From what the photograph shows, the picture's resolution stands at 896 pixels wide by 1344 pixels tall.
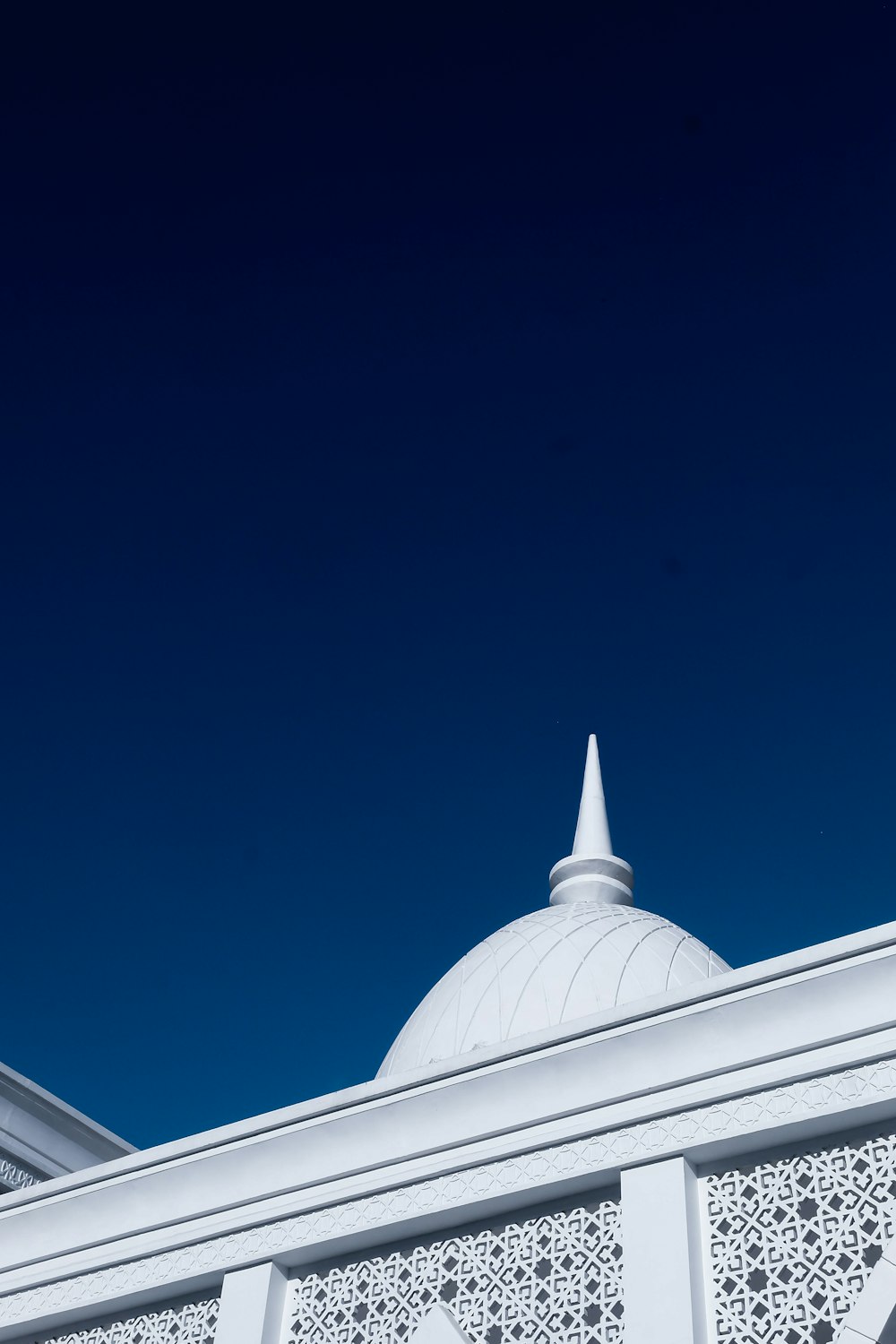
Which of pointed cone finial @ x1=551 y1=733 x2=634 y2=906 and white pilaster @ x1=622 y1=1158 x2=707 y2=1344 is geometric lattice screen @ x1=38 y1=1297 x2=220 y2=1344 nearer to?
white pilaster @ x1=622 y1=1158 x2=707 y2=1344

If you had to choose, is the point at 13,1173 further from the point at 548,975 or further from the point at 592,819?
the point at 592,819

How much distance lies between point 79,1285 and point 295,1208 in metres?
1.29

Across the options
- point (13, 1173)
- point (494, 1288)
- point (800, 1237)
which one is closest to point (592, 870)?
point (13, 1173)

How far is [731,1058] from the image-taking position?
5.53m

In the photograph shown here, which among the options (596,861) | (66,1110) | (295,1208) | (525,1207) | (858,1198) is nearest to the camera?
(858,1198)

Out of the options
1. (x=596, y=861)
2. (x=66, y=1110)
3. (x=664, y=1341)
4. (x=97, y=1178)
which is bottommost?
(x=664, y=1341)

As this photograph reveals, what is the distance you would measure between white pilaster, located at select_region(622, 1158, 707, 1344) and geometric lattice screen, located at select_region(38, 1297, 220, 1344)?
2029 mm

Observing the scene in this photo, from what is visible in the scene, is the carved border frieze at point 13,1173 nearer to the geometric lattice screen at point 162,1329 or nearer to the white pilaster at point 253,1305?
the geometric lattice screen at point 162,1329

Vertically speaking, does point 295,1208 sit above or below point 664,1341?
above

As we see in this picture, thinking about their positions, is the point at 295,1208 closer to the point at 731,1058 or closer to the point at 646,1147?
the point at 646,1147

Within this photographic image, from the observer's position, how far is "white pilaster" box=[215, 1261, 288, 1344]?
613 centimetres

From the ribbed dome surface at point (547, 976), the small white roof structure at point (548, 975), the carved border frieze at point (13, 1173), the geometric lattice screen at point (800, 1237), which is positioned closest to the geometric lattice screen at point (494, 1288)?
the geometric lattice screen at point (800, 1237)

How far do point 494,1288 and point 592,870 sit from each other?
8.78 m

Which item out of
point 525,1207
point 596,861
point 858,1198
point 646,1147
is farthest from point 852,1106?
point 596,861
